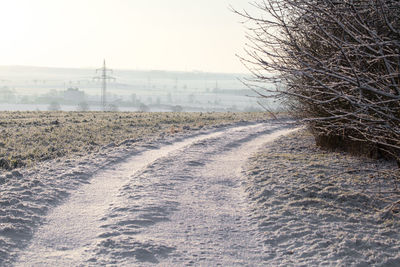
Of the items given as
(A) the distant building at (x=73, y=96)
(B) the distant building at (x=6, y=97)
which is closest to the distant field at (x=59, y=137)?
(A) the distant building at (x=73, y=96)

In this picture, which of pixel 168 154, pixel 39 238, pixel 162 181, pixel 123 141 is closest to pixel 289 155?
pixel 168 154

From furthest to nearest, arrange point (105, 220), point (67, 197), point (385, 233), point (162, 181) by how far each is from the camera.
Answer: point (162, 181), point (67, 197), point (105, 220), point (385, 233)

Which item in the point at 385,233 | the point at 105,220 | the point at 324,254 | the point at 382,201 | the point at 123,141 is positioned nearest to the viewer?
the point at 324,254

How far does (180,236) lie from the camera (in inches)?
267

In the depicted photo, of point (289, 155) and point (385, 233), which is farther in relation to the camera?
point (289, 155)

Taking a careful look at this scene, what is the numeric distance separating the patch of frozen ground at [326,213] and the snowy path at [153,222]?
36 cm

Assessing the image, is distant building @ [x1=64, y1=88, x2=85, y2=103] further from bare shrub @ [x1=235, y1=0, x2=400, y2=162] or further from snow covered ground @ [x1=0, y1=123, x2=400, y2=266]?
bare shrub @ [x1=235, y1=0, x2=400, y2=162]

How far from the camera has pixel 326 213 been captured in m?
7.47

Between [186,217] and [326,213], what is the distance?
220 cm

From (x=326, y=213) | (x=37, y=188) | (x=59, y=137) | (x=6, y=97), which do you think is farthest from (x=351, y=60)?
(x=6, y=97)

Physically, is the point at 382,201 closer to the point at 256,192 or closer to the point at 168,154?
the point at 256,192

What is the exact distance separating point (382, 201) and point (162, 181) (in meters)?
4.27

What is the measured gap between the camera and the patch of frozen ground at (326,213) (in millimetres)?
6074

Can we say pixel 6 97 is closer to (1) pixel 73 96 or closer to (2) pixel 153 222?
(1) pixel 73 96
